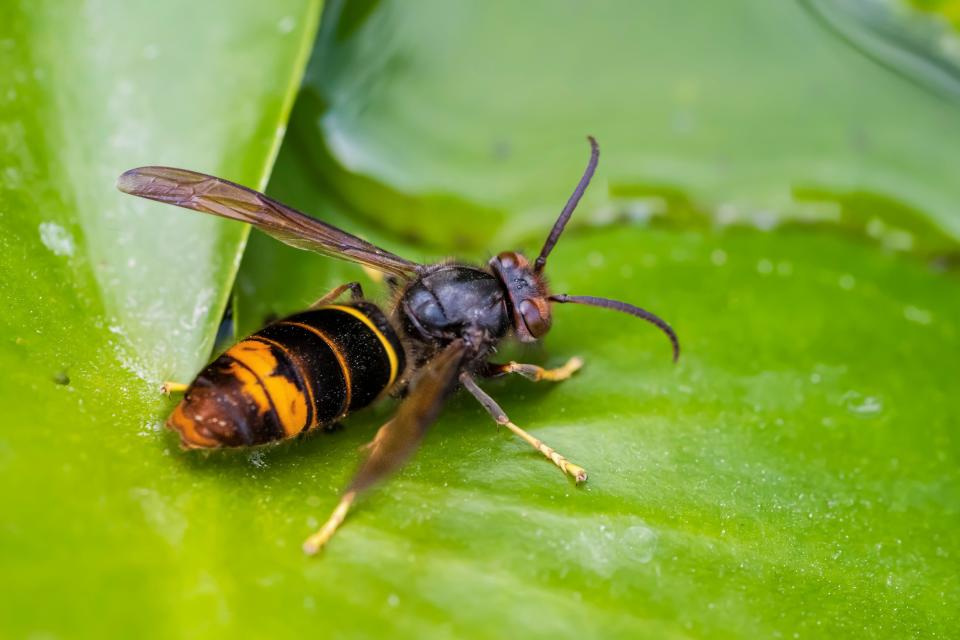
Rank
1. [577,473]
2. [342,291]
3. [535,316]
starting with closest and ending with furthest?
[577,473], [535,316], [342,291]

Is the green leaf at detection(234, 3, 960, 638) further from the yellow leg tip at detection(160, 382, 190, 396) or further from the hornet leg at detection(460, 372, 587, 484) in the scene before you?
the yellow leg tip at detection(160, 382, 190, 396)

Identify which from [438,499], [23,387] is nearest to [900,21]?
[438,499]

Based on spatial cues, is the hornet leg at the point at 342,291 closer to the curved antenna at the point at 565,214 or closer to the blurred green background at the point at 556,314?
the blurred green background at the point at 556,314

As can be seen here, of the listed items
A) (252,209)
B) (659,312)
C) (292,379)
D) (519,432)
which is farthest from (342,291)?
(659,312)

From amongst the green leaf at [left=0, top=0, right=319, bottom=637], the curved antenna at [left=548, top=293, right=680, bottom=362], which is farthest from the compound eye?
the green leaf at [left=0, top=0, right=319, bottom=637]

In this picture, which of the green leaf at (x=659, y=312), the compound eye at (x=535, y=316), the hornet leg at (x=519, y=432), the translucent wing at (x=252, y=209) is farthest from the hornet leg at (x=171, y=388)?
the compound eye at (x=535, y=316)

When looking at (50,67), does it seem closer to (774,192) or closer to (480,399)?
(480,399)

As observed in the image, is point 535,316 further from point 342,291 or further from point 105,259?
point 105,259
